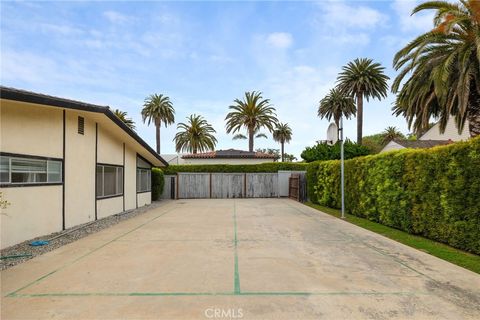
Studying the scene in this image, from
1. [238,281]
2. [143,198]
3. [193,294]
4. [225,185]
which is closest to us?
[193,294]

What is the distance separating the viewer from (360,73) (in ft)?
87.1

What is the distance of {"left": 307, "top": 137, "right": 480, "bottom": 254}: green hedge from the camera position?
609 centimetres

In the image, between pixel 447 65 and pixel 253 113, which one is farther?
pixel 253 113

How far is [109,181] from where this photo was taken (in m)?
12.0

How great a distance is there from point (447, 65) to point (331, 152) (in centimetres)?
1349

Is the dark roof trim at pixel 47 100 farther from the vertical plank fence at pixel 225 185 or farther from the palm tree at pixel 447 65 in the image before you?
the palm tree at pixel 447 65

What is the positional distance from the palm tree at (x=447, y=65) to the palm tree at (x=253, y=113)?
17.6m

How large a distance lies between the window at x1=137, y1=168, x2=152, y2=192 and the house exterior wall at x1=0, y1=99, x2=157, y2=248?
312cm

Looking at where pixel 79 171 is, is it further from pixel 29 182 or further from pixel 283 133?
pixel 283 133

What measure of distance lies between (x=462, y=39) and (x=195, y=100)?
16.7 meters

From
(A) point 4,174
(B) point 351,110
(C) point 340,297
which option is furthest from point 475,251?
(B) point 351,110

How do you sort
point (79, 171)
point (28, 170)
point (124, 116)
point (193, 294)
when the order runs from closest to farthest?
1. point (193, 294)
2. point (28, 170)
3. point (79, 171)
4. point (124, 116)

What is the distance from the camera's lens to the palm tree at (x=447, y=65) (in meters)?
10.6

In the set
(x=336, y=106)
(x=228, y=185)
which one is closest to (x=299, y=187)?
(x=228, y=185)
